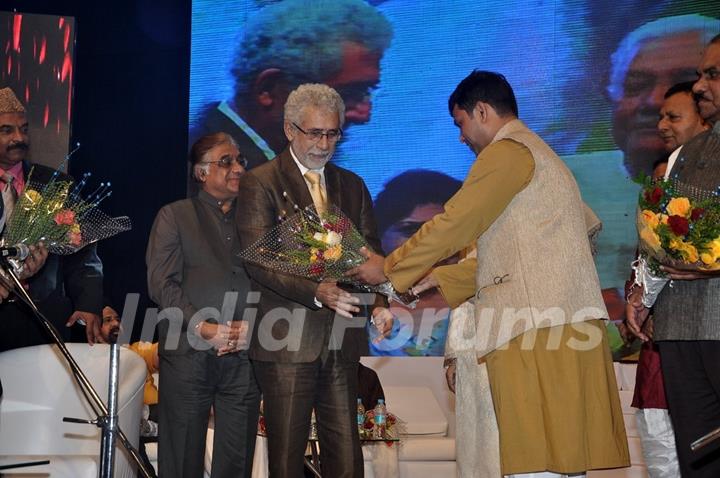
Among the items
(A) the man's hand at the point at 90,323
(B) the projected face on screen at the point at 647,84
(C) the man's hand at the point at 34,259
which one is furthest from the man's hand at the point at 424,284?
(B) the projected face on screen at the point at 647,84

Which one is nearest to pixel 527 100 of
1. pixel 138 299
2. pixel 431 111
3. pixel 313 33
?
pixel 431 111

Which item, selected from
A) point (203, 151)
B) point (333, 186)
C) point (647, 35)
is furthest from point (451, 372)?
point (647, 35)

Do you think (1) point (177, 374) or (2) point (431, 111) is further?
(2) point (431, 111)

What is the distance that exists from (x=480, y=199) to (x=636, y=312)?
86cm

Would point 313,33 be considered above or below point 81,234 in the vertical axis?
above

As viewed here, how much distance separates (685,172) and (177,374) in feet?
7.33

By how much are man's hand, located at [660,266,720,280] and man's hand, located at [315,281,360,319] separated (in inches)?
42.4

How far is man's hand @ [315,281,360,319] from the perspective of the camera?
3465mm

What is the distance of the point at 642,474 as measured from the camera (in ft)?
19.4

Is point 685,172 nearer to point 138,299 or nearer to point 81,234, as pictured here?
point 81,234

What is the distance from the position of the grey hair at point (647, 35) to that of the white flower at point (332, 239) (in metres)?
3.86

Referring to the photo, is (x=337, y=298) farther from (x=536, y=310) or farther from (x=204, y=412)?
(x=204, y=412)

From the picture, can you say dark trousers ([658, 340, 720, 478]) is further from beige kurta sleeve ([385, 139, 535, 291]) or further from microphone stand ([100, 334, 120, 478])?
microphone stand ([100, 334, 120, 478])

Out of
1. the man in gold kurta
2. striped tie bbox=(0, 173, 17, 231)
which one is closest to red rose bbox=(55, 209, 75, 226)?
striped tie bbox=(0, 173, 17, 231)
